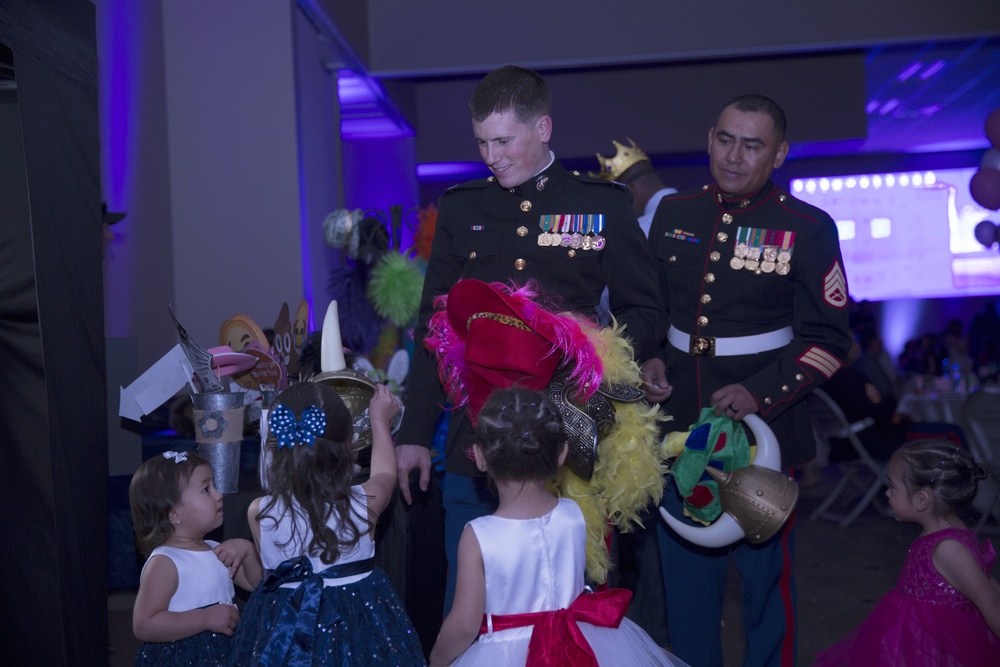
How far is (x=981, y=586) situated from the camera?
220cm

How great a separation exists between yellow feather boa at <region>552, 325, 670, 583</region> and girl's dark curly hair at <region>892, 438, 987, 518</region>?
2.58 ft

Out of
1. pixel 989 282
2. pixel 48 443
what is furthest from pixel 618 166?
pixel 989 282

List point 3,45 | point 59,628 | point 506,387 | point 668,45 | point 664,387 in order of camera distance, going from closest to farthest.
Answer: point 506,387, point 3,45, point 59,628, point 664,387, point 668,45

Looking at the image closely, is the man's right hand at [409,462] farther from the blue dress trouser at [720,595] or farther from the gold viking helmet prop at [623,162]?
the gold viking helmet prop at [623,162]

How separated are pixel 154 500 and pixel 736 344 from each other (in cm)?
153

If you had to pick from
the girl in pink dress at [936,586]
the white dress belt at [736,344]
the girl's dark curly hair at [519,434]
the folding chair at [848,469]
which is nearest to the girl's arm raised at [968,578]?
the girl in pink dress at [936,586]

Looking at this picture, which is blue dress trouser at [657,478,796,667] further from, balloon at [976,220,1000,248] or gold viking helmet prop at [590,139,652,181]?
balloon at [976,220,1000,248]

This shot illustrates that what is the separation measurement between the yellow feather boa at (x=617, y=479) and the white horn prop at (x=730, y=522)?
36 centimetres

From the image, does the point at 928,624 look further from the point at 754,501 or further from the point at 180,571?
the point at 180,571

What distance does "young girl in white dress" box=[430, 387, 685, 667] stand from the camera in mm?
1753

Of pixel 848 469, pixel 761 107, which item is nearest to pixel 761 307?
pixel 761 107

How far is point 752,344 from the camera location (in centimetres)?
250

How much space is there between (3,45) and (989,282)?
12.4 metres

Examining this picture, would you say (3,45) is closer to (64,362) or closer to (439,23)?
(64,362)
